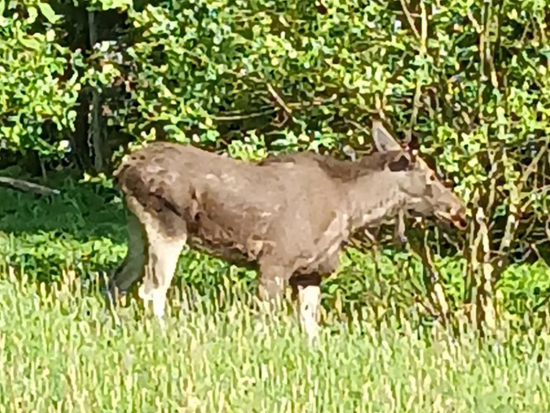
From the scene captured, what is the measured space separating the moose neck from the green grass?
4.52 ft

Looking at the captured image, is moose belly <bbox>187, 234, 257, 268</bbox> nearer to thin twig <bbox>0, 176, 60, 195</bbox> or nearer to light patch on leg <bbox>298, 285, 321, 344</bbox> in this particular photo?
light patch on leg <bbox>298, 285, 321, 344</bbox>

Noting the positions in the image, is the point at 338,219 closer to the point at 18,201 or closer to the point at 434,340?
the point at 434,340

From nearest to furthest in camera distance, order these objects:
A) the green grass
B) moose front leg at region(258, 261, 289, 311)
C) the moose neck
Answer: the green grass < moose front leg at region(258, 261, 289, 311) < the moose neck

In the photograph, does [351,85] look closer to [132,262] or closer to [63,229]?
[132,262]

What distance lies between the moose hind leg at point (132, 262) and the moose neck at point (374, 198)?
1.52 metres

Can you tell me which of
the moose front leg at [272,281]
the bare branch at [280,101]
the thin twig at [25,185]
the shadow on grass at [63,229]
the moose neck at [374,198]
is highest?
the bare branch at [280,101]

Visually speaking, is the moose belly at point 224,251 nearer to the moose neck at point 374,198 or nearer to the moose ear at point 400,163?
the moose neck at point 374,198

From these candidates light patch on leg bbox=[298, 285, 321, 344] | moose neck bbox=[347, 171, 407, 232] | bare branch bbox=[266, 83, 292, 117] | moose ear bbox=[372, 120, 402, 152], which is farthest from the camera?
bare branch bbox=[266, 83, 292, 117]

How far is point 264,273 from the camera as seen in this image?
30.6 ft

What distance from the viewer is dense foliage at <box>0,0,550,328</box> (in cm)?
952

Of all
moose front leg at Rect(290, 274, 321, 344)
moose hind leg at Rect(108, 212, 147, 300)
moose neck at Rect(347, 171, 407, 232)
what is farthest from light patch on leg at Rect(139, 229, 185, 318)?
moose neck at Rect(347, 171, 407, 232)

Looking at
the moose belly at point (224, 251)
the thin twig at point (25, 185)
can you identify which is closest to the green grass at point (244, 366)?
the moose belly at point (224, 251)

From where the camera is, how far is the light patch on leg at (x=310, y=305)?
900cm

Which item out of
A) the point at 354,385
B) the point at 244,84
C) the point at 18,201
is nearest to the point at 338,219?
the point at 244,84
